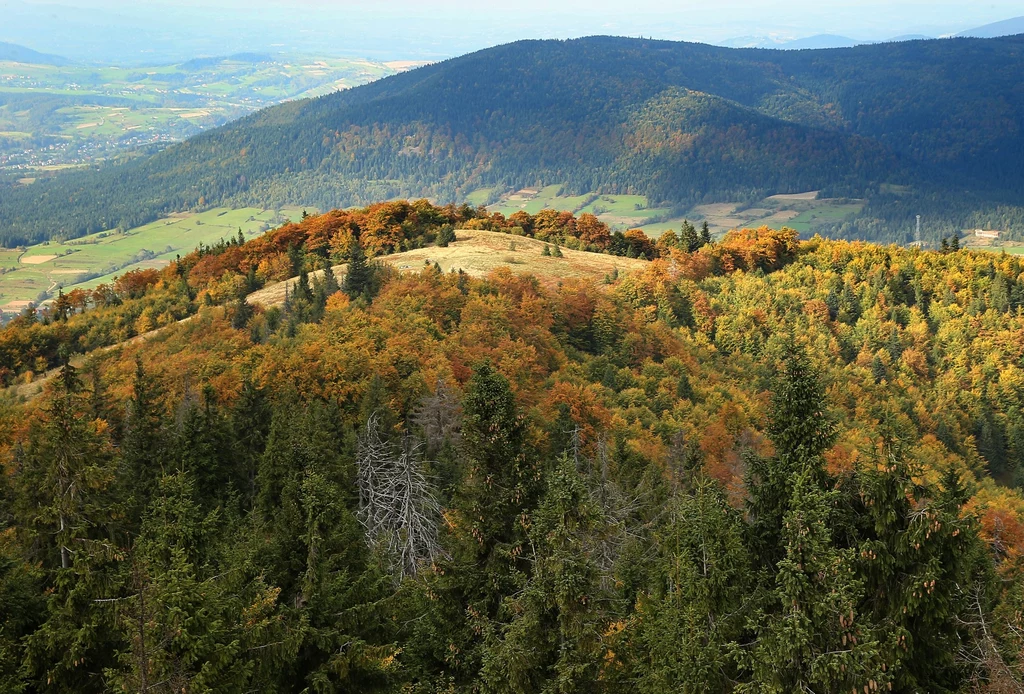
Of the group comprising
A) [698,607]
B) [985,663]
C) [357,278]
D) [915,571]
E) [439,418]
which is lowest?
[439,418]

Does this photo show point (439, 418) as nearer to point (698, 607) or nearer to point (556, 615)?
point (556, 615)

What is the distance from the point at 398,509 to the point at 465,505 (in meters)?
13.7

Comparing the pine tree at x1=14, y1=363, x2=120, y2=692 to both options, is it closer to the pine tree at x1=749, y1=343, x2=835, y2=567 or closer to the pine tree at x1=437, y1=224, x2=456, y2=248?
the pine tree at x1=749, y1=343, x2=835, y2=567

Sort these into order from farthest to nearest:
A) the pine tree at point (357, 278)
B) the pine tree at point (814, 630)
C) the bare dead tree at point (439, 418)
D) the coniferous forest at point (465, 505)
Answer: the pine tree at point (357, 278) → the bare dead tree at point (439, 418) → the coniferous forest at point (465, 505) → the pine tree at point (814, 630)

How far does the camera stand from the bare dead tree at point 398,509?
2905 centimetres

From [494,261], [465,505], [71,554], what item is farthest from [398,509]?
[494,261]

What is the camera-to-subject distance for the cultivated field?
65.2 meters

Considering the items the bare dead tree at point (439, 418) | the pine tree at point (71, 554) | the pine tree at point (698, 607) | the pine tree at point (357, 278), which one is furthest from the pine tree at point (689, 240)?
the pine tree at point (71, 554)

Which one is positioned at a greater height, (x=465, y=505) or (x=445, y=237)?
(x=465, y=505)

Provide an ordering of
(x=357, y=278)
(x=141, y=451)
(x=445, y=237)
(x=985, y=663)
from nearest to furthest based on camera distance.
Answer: (x=985, y=663) < (x=141, y=451) < (x=357, y=278) < (x=445, y=237)

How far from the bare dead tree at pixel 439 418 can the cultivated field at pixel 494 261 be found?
23729mm

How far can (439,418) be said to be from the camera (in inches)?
1575

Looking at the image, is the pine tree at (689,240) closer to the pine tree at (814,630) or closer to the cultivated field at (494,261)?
the cultivated field at (494,261)

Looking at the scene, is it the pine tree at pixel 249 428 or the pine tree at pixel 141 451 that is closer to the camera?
the pine tree at pixel 141 451
